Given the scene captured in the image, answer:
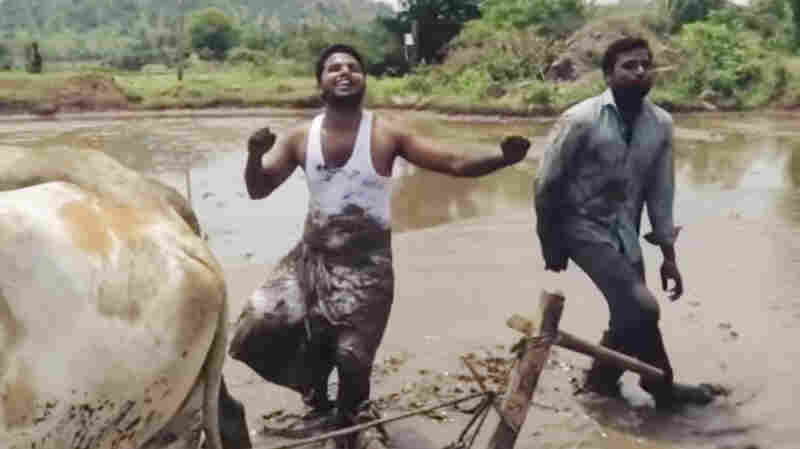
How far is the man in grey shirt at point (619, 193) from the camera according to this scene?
465cm

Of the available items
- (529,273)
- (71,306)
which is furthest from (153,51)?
(71,306)

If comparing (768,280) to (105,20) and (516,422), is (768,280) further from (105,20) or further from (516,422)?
(105,20)

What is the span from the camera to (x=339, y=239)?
4.25 meters

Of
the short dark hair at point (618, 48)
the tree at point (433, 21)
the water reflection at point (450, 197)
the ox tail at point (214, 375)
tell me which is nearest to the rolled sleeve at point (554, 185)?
the short dark hair at point (618, 48)

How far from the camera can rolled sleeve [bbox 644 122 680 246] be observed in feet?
15.7

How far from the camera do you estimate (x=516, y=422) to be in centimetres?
363

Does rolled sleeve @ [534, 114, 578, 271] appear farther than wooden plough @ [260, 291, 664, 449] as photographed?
Yes

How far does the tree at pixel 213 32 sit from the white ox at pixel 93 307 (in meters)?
55.5

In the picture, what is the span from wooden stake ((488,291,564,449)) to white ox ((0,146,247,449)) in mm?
1205

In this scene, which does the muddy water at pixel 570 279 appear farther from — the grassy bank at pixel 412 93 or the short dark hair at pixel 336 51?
the grassy bank at pixel 412 93

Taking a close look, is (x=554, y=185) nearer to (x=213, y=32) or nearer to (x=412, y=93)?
(x=412, y=93)

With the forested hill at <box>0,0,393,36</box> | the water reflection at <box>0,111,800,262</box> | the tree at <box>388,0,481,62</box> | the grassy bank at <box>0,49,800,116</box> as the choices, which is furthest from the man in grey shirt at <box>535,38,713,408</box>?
the forested hill at <box>0,0,393,36</box>

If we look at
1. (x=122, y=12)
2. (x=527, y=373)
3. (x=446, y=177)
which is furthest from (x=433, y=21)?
(x=122, y=12)

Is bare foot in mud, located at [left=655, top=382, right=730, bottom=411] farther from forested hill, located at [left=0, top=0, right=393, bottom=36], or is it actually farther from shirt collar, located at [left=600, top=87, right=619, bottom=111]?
forested hill, located at [left=0, top=0, right=393, bottom=36]
